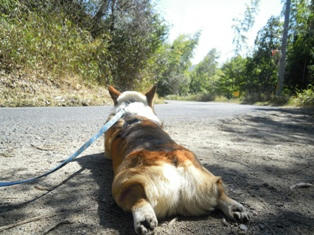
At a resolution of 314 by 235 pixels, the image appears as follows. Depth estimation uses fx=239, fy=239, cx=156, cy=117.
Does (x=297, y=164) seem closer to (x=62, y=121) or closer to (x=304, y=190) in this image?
(x=304, y=190)

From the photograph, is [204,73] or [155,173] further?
[204,73]

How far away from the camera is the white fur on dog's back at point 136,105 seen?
3.15 meters

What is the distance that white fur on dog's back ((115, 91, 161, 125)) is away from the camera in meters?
3.15

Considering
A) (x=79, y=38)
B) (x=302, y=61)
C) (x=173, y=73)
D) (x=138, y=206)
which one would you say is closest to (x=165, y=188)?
(x=138, y=206)

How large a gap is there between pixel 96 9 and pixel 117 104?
11098 millimetres

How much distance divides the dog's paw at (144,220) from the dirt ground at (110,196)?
0.29 feet

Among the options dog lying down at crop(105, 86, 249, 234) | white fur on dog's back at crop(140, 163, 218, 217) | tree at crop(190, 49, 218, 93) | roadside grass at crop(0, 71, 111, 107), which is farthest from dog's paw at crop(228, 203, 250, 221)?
tree at crop(190, 49, 218, 93)

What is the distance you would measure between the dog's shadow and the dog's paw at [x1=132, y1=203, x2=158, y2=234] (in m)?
0.11

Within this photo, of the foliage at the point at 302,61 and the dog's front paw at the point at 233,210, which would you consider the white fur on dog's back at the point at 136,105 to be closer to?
the dog's front paw at the point at 233,210

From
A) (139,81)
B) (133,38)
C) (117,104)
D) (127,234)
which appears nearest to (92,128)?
(117,104)

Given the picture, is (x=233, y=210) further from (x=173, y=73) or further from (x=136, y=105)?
(x=173, y=73)

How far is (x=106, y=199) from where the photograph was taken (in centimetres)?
194

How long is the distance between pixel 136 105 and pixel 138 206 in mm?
1948

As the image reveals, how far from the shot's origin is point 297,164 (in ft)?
9.70
